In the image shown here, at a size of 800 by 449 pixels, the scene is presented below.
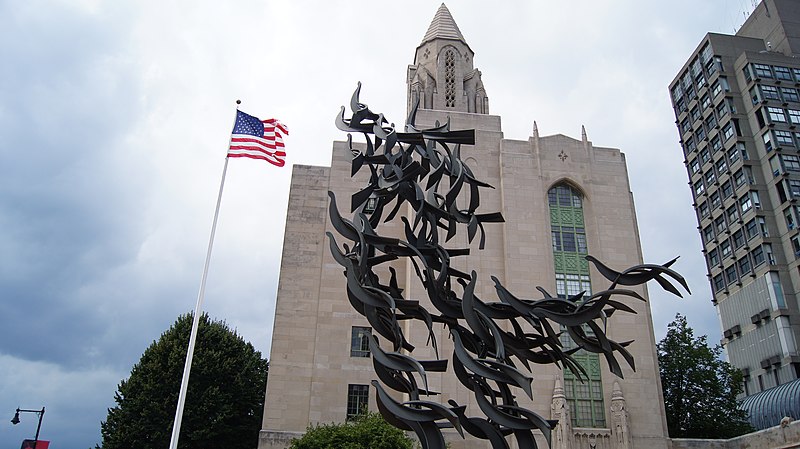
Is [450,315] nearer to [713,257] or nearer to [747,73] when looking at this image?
[713,257]

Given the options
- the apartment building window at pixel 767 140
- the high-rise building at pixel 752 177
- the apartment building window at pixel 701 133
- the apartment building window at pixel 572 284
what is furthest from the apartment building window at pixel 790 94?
the apartment building window at pixel 572 284

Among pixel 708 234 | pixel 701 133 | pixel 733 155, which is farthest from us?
pixel 701 133

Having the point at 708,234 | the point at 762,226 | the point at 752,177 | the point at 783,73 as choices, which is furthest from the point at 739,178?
the point at 783,73

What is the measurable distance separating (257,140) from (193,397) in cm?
1912

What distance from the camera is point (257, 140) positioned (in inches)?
1133

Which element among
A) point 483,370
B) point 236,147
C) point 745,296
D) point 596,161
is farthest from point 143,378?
point 745,296

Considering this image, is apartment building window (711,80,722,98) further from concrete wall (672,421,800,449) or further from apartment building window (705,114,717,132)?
concrete wall (672,421,800,449)

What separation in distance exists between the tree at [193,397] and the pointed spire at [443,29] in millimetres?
35511

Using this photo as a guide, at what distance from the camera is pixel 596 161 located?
157 feet

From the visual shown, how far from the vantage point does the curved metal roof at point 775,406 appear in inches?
1688

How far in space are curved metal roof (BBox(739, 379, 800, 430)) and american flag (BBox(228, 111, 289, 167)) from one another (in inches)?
1503

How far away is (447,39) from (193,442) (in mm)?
42590

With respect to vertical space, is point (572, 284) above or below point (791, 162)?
below

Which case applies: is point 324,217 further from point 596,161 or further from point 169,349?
point 596,161
